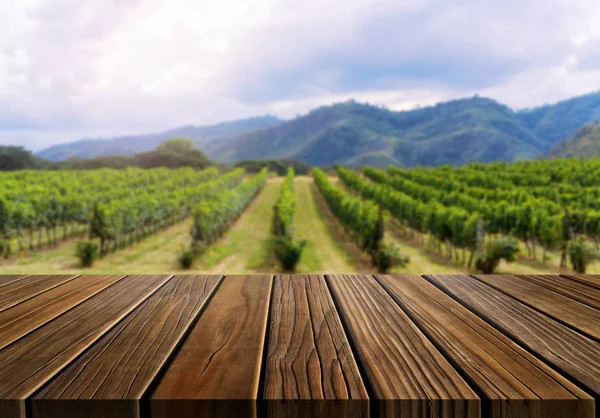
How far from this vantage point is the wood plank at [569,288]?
114cm

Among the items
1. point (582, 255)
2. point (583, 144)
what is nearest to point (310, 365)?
point (582, 255)

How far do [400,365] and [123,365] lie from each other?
0.48m

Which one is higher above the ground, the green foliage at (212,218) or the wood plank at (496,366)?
the wood plank at (496,366)

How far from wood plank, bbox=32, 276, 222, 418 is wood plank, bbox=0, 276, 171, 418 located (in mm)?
23

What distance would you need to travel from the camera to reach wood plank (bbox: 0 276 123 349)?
90 cm

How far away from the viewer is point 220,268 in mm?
12242

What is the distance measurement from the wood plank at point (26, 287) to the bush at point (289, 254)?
1050 cm

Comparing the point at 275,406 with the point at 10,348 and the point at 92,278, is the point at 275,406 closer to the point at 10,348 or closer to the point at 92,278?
the point at 10,348

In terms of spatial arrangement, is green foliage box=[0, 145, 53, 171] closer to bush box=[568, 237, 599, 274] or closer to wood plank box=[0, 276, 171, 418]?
bush box=[568, 237, 599, 274]

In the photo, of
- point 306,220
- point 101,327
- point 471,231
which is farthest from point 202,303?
point 306,220

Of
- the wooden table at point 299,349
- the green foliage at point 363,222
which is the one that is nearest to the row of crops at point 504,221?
the green foliage at point 363,222

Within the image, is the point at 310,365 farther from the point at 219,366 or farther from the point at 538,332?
the point at 538,332

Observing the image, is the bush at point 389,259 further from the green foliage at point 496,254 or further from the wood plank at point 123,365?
the wood plank at point 123,365

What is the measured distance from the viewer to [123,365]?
0.72 meters
